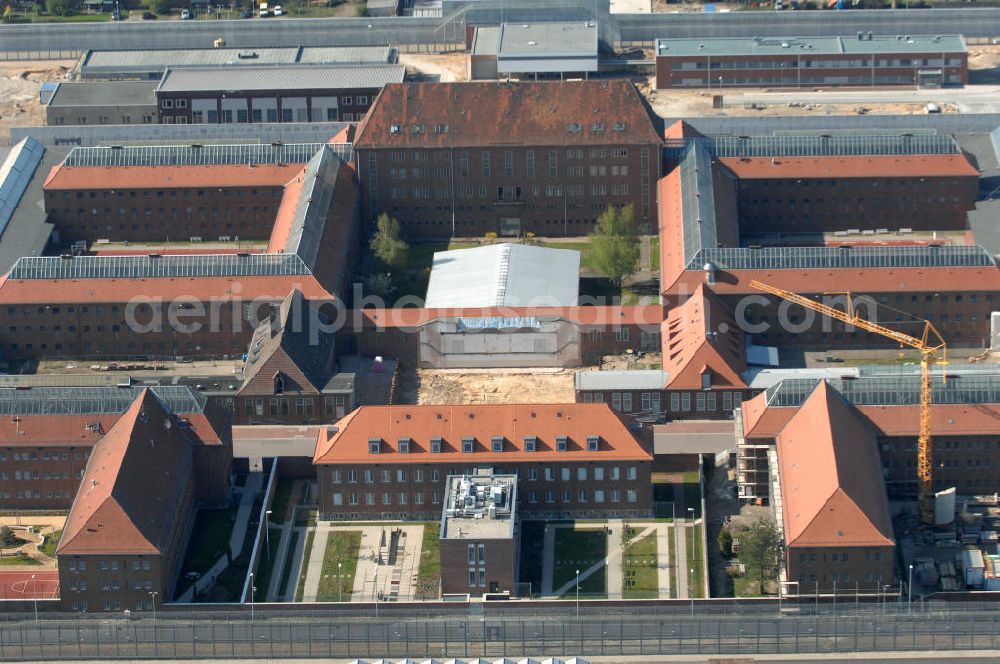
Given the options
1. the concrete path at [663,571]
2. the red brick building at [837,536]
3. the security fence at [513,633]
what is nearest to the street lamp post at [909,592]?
the security fence at [513,633]

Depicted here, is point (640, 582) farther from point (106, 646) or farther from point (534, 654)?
point (106, 646)

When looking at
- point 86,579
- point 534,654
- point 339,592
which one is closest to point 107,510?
point 86,579

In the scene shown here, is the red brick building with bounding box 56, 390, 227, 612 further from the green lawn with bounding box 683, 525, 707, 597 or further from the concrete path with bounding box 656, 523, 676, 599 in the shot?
the green lawn with bounding box 683, 525, 707, 597

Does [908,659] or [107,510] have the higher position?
[107,510]

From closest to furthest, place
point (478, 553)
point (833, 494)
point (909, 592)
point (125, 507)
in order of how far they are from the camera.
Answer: point (833, 494) < point (909, 592) < point (125, 507) < point (478, 553)

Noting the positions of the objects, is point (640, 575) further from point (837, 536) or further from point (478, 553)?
point (837, 536)

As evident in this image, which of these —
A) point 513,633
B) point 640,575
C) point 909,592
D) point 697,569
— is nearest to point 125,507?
point 513,633

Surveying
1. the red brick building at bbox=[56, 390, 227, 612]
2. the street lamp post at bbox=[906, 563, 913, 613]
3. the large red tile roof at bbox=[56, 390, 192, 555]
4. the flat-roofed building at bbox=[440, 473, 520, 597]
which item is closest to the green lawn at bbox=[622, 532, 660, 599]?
the flat-roofed building at bbox=[440, 473, 520, 597]
